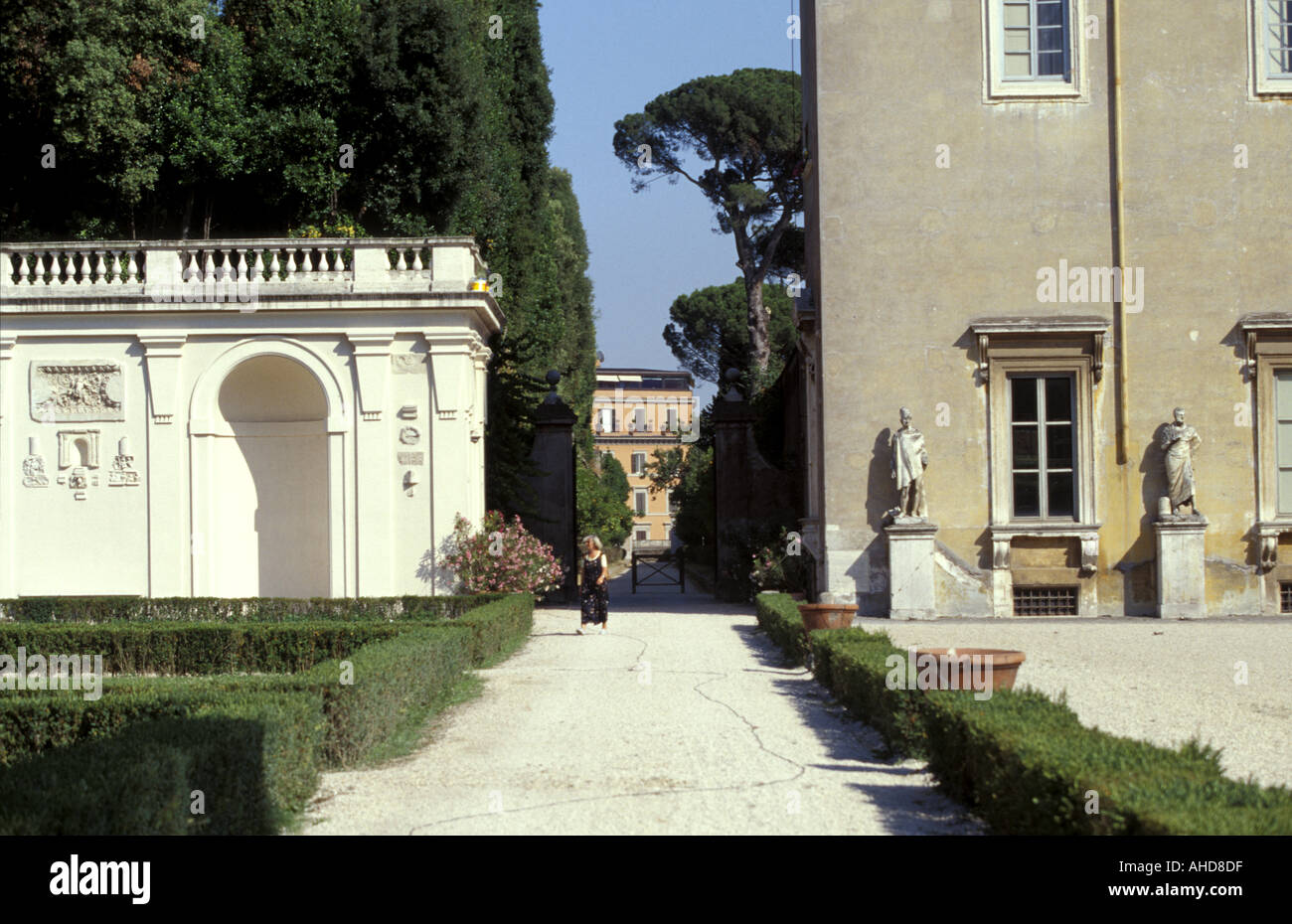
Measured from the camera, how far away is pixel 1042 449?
19.1m

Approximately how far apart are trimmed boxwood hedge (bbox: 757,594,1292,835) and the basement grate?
33.5 feet

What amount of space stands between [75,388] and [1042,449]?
1478cm

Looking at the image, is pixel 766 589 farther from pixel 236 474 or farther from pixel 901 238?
pixel 236 474

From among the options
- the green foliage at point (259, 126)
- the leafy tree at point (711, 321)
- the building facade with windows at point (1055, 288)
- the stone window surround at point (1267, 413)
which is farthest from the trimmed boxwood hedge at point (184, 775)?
the leafy tree at point (711, 321)

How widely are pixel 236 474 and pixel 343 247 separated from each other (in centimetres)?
417

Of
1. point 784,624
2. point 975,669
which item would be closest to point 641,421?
point 784,624

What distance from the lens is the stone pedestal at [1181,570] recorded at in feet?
61.0

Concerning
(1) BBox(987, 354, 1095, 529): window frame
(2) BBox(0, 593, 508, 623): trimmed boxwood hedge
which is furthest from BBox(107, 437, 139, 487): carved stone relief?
(1) BBox(987, 354, 1095, 529): window frame

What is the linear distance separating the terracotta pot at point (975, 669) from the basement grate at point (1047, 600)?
10388 millimetres

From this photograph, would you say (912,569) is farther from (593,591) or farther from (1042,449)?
Answer: (593,591)

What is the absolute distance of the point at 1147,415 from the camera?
18.9 metres
